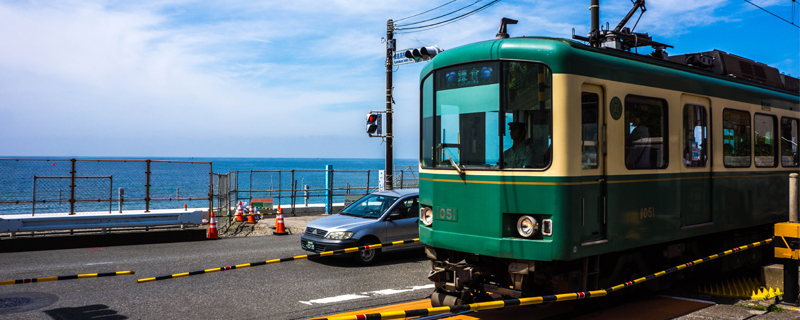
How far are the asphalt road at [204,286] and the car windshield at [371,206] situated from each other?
1006mm

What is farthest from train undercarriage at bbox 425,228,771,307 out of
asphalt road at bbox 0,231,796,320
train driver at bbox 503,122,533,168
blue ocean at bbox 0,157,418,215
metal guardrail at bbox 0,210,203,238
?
metal guardrail at bbox 0,210,203,238

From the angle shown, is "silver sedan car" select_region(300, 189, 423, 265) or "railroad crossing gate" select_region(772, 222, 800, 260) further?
"silver sedan car" select_region(300, 189, 423, 265)

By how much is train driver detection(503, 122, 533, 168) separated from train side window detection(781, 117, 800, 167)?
242 inches

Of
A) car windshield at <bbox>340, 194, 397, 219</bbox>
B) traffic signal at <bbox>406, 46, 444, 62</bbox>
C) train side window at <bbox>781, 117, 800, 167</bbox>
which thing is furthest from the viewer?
traffic signal at <bbox>406, 46, 444, 62</bbox>

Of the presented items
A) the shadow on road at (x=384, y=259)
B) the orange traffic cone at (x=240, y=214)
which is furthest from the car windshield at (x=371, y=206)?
the orange traffic cone at (x=240, y=214)

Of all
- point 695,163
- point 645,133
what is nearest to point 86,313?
point 645,133

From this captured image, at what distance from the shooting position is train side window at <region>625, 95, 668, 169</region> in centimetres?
627

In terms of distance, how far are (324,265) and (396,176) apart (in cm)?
1744

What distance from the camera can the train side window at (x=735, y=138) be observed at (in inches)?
309

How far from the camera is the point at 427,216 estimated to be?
21.7 ft

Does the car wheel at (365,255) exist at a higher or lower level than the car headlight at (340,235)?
lower

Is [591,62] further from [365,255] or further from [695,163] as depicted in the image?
[365,255]

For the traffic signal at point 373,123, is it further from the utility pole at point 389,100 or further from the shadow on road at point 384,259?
the shadow on road at point 384,259

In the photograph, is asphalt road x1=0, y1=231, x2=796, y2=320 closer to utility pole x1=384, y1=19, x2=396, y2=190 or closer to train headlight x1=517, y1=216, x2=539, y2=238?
train headlight x1=517, y1=216, x2=539, y2=238
